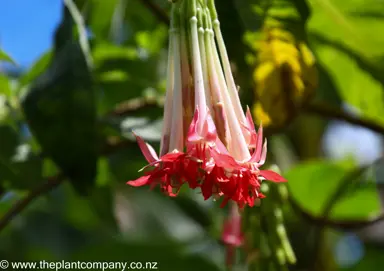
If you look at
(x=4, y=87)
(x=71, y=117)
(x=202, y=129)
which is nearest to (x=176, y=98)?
(x=202, y=129)

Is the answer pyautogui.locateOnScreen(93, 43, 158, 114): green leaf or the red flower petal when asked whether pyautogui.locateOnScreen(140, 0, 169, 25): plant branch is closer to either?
pyautogui.locateOnScreen(93, 43, 158, 114): green leaf

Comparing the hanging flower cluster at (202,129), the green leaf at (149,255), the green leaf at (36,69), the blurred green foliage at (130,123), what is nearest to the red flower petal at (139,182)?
the hanging flower cluster at (202,129)

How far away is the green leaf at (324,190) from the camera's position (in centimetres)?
109

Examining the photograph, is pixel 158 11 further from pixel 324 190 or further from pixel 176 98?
pixel 324 190

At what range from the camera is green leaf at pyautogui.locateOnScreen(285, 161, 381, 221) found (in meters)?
1.09

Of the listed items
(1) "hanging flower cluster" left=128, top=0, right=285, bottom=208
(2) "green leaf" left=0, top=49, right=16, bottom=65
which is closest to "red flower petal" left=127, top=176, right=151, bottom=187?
(1) "hanging flower cluster" left=128, top=0, right=285, bottom=208

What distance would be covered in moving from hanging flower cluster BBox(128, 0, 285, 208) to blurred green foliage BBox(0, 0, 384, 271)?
127 mm

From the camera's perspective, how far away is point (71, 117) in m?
0.62

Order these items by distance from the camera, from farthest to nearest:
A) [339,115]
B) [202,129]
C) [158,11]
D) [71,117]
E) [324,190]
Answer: [324,190] < [339,115] < [158,11] < [71,117] < [202,129]

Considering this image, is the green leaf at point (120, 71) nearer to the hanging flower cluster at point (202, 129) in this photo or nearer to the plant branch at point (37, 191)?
the plant branch at point (37, 191)

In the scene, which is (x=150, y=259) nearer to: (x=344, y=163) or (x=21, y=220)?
(x=21, y=220)

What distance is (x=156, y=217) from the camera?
67.7 inches

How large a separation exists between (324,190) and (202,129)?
741 millimetres

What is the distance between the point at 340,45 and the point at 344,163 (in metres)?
0.44
